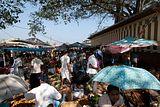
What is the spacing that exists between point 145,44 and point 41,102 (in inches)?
335

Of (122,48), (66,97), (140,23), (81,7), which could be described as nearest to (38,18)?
(81,7)

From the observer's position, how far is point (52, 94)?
707 centimetres

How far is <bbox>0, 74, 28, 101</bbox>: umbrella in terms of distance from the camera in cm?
686

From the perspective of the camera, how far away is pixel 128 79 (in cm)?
673

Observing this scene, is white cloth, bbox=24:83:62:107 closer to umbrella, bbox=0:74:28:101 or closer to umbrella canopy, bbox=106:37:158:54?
umbrella, bbox=0:74:28:101

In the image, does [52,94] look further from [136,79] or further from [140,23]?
[140,23]

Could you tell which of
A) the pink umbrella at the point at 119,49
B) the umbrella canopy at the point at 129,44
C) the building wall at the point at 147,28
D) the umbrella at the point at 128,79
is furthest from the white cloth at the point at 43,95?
the building wall at the point at 147,28

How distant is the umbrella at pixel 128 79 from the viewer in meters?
6.64

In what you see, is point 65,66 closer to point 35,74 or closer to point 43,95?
point 35,74

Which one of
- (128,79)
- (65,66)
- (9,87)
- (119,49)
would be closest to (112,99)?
(128,79)

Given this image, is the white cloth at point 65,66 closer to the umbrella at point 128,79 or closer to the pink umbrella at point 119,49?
the pink umbrella at point 119,49

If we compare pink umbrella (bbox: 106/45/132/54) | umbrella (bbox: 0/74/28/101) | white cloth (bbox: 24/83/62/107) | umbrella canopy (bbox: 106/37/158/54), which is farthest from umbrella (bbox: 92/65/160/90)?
pink umbrella (bbox: 106/45/132/54)

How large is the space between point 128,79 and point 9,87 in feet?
7.34

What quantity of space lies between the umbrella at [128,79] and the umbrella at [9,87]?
59.4 inches
